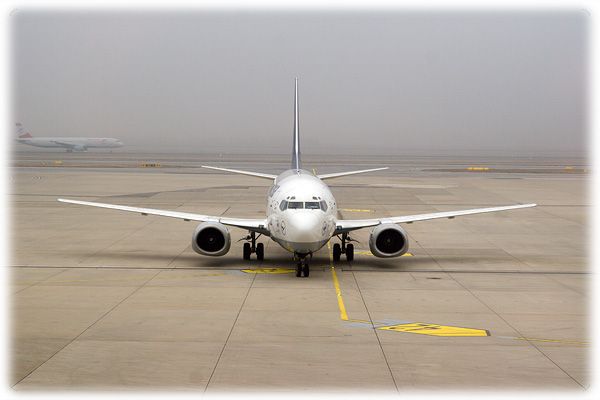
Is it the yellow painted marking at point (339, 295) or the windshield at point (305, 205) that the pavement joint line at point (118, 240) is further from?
the yellow painted marking at point (339, 295)

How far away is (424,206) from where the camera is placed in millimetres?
49469

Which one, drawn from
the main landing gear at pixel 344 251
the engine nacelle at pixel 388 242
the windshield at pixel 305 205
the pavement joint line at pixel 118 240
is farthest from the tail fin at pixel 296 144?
the windshield at pixel 305 205

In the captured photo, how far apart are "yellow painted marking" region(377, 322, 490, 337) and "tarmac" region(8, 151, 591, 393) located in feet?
0.24

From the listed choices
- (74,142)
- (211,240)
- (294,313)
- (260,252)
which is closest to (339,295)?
(294,313)

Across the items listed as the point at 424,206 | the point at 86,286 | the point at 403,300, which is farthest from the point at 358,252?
the point at 424,206

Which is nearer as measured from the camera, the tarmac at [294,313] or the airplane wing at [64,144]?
the tarmac at [294,313]

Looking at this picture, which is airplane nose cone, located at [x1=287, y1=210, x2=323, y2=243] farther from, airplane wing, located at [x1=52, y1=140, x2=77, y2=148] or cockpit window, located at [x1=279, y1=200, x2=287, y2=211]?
airplane wing, located at [x1=52, y1=140, x2=77, y2=148]

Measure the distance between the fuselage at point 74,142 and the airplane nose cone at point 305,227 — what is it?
6365 inches

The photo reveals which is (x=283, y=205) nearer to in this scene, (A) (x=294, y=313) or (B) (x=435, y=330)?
(A) (x=294, y=313)

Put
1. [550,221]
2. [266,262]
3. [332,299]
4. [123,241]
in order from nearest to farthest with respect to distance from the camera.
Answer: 1. [332,299]
2. [266,262]
3. [123,241]
4. [550,221]

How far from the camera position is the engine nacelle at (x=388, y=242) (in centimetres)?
2490

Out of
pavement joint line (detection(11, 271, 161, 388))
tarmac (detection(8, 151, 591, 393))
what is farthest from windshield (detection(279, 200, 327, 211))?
pavement joint line (detection(11, 271, 161, 388))

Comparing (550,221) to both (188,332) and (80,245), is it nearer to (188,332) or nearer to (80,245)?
(80,245)

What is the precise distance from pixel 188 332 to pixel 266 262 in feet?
34.1
